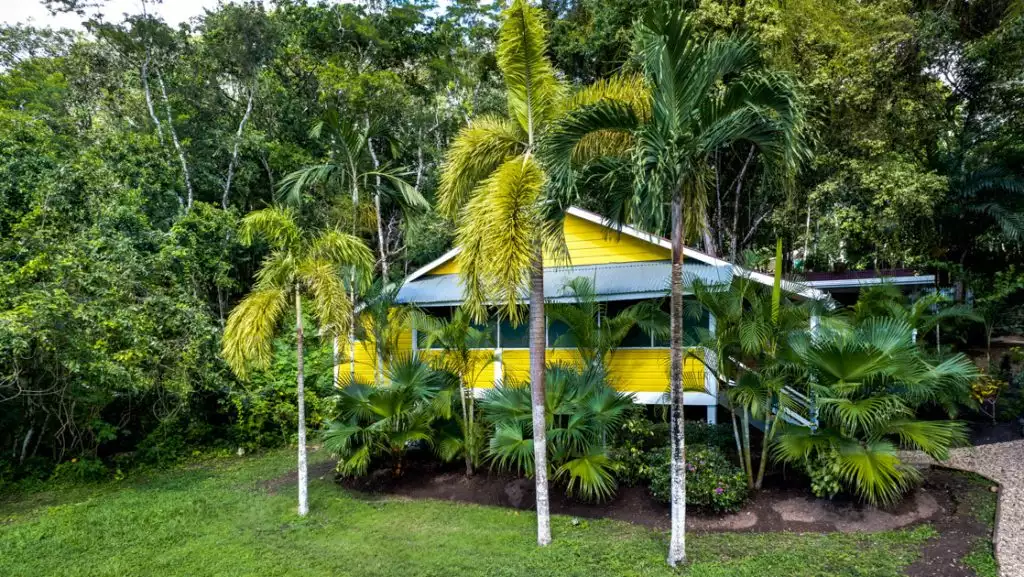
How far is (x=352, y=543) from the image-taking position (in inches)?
304

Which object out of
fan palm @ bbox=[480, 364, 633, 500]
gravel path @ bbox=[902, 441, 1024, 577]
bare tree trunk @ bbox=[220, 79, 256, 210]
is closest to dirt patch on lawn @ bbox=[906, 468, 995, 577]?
gravel path @ bbox=[902, 441, 1024, 577]

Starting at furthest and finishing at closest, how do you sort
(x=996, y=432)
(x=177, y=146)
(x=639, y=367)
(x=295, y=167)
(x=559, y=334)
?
(x=295, y=167) < (x=177, y=146) < (x=559, y=334) < (x=639, y=367) < (x=996, y=432)

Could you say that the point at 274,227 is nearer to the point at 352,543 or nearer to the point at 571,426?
the point at 352,543

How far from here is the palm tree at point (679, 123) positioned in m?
5.91

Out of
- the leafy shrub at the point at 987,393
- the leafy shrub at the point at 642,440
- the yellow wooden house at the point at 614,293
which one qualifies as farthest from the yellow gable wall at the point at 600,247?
the leafy shrub at the point at 987,393

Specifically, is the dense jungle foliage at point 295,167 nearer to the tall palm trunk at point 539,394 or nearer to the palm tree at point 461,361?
the tall palm trunk at point 539,394

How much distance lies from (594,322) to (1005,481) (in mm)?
6497

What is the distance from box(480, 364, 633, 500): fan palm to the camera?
863cm

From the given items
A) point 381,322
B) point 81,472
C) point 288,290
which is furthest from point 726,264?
point 81,472

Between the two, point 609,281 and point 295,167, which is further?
point 295,167

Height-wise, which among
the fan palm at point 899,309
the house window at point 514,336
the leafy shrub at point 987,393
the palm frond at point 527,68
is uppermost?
the palm frond at point 527,68

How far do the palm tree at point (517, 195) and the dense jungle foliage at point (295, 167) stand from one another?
88cm

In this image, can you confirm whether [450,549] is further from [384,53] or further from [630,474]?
[384,53]

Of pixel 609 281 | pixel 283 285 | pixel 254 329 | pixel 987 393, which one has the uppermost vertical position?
pixel 609 281
